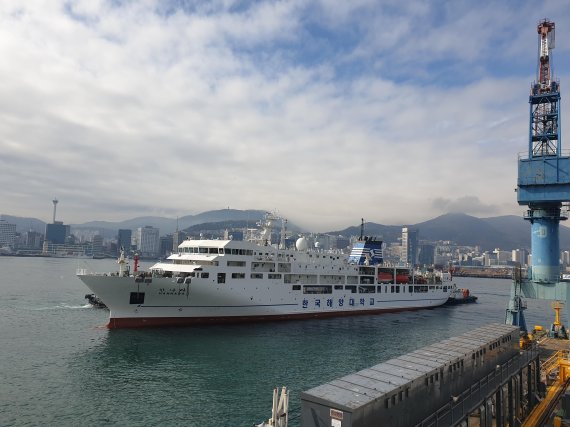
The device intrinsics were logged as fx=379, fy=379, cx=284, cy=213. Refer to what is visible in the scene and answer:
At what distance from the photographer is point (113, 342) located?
1225 inches

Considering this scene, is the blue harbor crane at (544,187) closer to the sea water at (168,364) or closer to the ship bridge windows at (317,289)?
the sea water at (168,364)

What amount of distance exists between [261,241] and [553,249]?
3027cm

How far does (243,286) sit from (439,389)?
27.4 metres

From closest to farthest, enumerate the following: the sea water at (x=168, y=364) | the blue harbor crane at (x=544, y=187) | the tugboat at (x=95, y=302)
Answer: the sea water at (x=168, y=364) < the blue harbor crane at (x=544, y=187) < the tugboat at (x=95, y=302)

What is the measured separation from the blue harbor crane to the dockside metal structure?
11.6 m

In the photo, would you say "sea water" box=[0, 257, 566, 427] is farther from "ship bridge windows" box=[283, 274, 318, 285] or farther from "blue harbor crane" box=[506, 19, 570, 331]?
"blue harbor crane" box=[506, 19, 570, 331]

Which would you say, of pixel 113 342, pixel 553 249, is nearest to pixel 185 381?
pixel 113 342

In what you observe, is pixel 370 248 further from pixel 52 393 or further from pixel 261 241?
pixel 52 393

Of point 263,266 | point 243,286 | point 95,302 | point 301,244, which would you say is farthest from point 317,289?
point 95,302

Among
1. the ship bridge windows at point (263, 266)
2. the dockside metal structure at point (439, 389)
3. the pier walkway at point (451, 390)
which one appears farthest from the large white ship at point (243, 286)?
the dockside metal structure at point (439, 389)

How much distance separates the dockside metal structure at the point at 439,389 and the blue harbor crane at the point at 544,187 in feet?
37.9

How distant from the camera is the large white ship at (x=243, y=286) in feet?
116

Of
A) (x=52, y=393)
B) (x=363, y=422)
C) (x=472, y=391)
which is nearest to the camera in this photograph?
(x=363, y=422)

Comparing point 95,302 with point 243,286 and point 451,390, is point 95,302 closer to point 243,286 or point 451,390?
point 243,286
